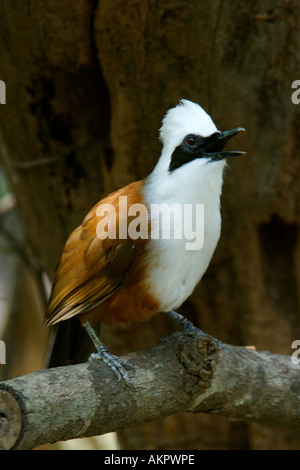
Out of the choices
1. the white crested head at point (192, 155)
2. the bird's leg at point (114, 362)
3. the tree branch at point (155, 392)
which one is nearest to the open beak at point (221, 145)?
the white crested head at point (192, 155)

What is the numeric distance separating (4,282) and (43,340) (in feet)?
2.28

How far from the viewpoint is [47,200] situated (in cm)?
362

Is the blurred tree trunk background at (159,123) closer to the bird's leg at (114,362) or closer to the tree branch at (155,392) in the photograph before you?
the tree branch at (155,392)

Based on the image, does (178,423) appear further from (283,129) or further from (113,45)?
(113,45)

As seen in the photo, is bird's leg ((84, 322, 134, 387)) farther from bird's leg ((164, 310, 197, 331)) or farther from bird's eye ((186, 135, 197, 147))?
bird's eye ((186, 135, 197, 147))

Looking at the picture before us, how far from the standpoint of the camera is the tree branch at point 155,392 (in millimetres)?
2086

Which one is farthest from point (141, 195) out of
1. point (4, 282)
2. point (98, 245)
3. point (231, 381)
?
point (4, 282)

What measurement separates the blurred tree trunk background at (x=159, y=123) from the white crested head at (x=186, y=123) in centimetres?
63

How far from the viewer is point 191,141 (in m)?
2.61

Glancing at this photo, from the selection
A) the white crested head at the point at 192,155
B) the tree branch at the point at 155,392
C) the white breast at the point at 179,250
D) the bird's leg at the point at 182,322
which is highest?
the white crested head at the point at 192,155

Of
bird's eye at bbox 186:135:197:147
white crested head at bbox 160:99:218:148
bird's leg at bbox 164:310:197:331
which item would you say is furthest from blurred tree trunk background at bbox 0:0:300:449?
bird's eye at bbox 186:135:197:147

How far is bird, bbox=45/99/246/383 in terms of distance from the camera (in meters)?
2.59

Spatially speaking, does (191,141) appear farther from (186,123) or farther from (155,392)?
(155,392)

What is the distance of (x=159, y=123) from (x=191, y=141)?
76cm
